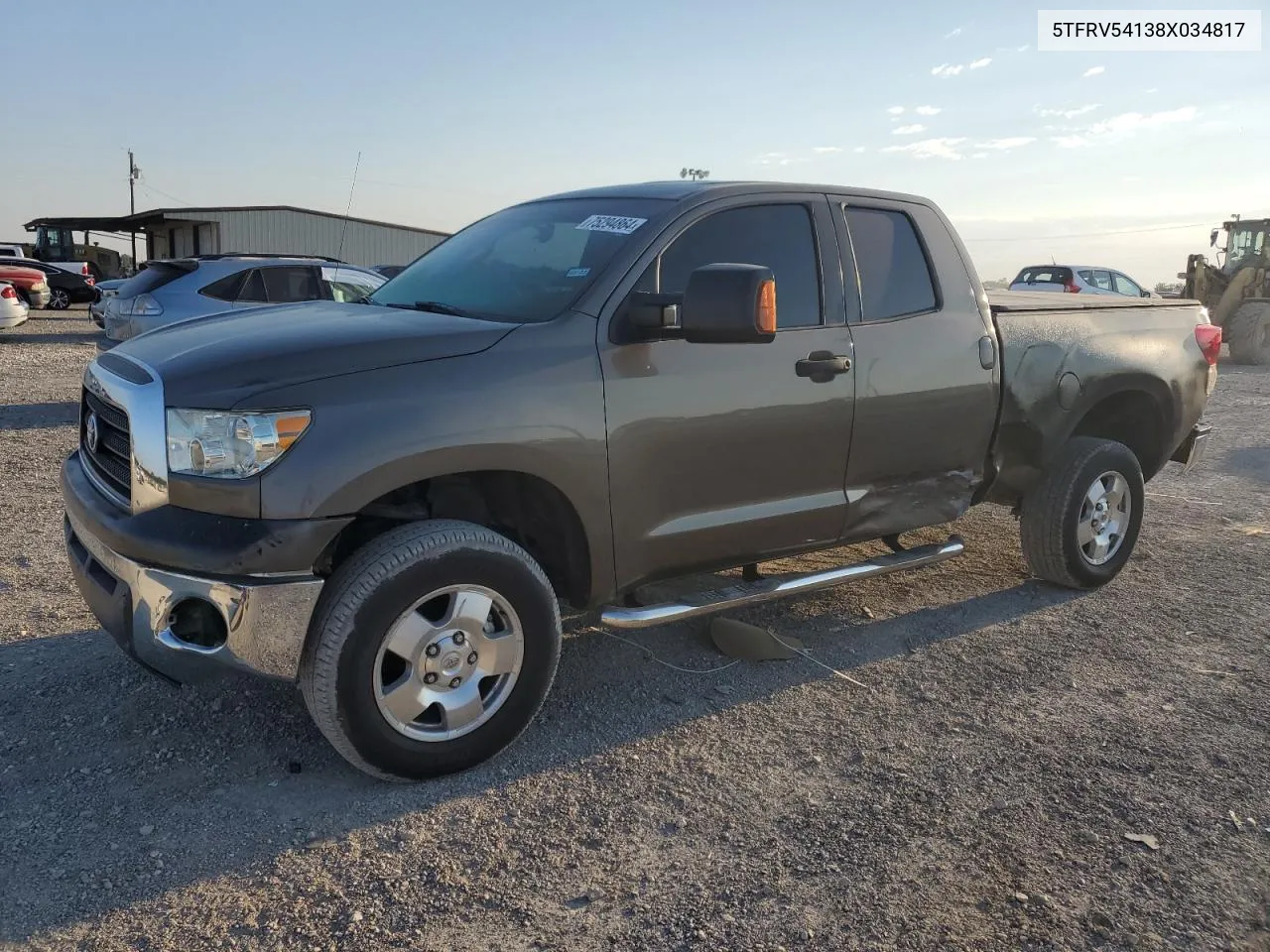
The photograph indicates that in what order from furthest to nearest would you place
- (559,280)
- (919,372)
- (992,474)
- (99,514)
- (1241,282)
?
(1241,282) < (992,474) < (919,372) < (559,280) < (99,514)

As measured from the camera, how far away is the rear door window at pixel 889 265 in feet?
14.0

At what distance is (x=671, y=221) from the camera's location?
3734mm

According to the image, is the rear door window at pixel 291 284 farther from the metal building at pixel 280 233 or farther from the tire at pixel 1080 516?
the metal building at pixel 280 233

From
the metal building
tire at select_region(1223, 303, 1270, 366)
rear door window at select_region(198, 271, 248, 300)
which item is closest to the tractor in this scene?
tire at select_region(1223, 303, 1270, 366)

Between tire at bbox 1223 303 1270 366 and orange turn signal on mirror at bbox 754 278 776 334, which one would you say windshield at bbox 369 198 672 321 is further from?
tire at bbox 1223 303 1270 366

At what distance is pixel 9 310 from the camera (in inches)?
655

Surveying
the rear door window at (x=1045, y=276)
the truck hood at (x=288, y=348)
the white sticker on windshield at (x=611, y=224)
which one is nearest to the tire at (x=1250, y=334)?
the rear door window at (x=1045, y=276)

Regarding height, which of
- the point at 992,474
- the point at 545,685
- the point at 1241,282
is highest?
the point at 1241,282

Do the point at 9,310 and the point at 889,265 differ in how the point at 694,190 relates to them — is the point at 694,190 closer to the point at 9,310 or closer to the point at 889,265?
the point at 889,265

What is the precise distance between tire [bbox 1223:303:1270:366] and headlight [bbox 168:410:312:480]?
20737 millimetres

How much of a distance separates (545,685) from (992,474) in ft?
8.51

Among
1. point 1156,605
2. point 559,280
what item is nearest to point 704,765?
point 559,280

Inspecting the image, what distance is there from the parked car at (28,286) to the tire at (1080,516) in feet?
87.0

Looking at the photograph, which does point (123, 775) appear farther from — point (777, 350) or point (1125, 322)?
point (1125, 322)
